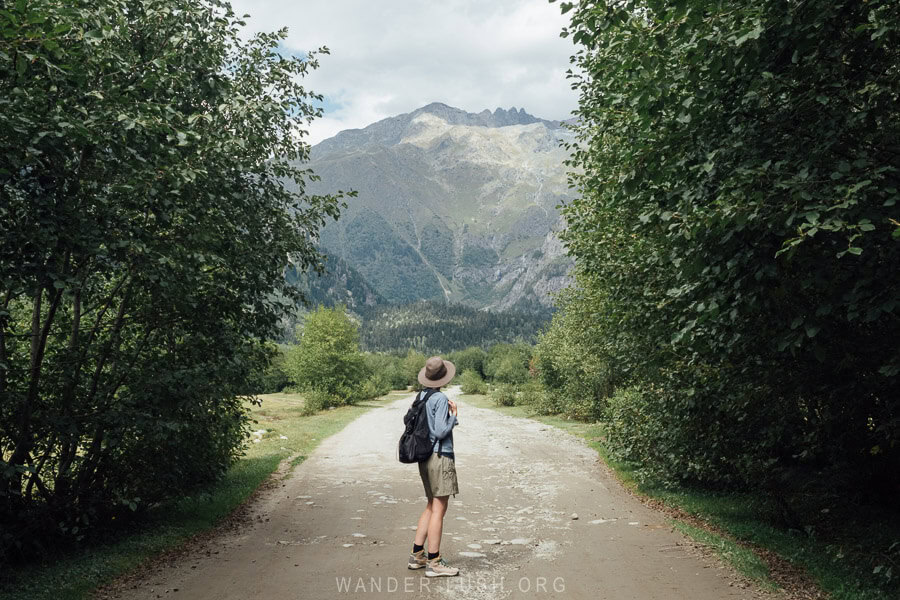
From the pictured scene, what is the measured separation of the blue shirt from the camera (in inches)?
306

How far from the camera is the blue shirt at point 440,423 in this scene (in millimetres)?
7762

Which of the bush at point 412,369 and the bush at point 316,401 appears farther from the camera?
the bush at point 412,369

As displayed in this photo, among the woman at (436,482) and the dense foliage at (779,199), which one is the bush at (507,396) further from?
the woman at (436,482)

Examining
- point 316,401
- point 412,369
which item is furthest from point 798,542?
point 412,369

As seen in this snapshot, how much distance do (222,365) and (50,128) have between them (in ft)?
13.6

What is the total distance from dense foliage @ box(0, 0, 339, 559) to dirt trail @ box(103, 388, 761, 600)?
6.40 feet

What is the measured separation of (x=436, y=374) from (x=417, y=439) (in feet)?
2.97

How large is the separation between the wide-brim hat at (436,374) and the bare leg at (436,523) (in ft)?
4.71

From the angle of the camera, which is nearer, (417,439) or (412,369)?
(417,439)

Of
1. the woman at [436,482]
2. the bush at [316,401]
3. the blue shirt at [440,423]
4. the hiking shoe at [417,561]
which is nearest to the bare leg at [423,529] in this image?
the woman at [436,482]

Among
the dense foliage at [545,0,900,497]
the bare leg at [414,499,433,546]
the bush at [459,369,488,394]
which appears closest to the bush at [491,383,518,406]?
the bush at [459,369,488,394]

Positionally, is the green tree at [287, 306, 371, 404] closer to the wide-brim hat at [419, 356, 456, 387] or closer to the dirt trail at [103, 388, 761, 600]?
the dirt trail at [103, 388, 761, 600]

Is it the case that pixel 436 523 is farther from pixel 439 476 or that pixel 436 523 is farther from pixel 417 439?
pixel 417 439

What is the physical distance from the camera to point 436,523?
25.5 feet
